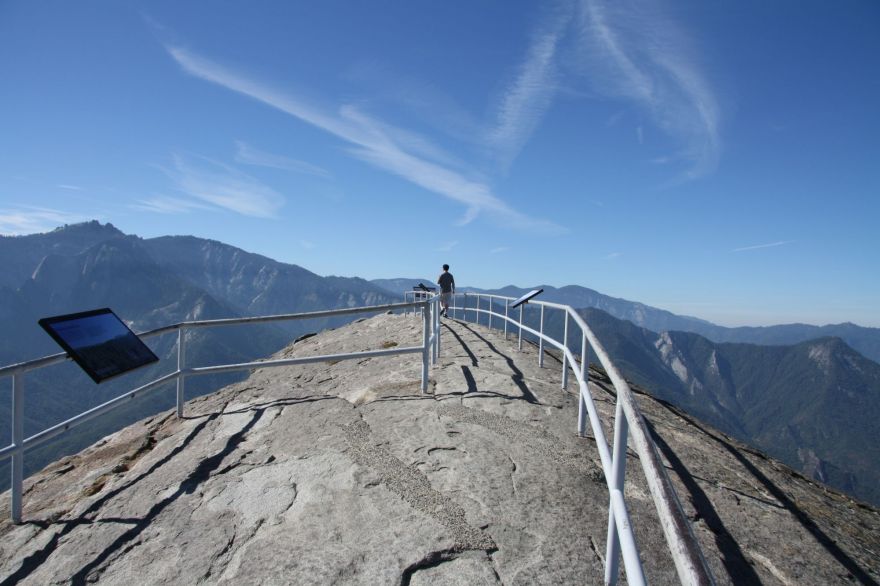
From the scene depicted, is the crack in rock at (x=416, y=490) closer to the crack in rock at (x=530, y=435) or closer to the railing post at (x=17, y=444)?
the crack in rock at (x=530, y=435)

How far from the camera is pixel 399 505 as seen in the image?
390 centimetres

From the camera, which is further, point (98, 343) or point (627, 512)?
point (98, 343)

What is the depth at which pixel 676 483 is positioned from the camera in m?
4.71

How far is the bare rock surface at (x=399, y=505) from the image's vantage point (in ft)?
11.1

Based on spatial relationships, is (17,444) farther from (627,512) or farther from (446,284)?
(446,284)

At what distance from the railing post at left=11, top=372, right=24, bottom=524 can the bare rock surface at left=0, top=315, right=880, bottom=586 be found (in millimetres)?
235

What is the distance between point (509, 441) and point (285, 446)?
248 centimetres

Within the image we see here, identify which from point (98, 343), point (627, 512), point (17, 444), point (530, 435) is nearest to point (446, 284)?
point (530, 435)

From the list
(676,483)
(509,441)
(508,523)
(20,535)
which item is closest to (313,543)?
(508,523)

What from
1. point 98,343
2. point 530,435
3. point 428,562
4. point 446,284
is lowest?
point 428,562

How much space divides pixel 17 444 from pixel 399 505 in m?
3.46

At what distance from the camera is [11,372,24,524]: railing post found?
409 cm

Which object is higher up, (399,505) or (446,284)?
(446,284)

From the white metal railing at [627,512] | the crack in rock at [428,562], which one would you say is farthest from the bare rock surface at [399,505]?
the white metal railing at [627,512]
